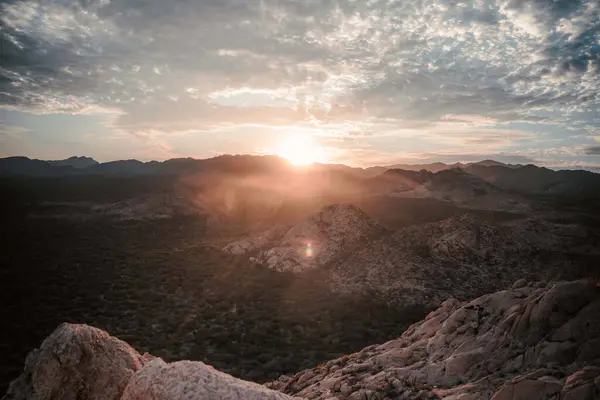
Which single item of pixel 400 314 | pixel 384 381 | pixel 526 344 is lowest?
pixel 400 314

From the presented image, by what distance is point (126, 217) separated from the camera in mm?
49750

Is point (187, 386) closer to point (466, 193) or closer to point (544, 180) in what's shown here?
point (466, 193)

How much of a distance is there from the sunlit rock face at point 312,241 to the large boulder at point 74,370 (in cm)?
2149

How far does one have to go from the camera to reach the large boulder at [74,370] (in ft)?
22.1

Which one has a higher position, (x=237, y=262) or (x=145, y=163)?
(x=145, y=163)

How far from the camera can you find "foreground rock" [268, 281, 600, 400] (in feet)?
22.0

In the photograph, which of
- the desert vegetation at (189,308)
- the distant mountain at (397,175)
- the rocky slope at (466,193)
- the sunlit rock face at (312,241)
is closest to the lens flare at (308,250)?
the sunlit rock face at (312,241)

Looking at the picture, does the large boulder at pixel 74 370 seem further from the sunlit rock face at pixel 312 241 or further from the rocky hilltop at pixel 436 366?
the sunlit rock face at pixel 312 241

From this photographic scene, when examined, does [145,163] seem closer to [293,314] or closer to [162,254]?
[162,254]

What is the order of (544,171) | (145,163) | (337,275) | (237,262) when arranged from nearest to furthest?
(337,275) < (237,262) < (544,171) < (145,163)

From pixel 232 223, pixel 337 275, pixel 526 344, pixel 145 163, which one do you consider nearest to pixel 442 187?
pixel 232 223

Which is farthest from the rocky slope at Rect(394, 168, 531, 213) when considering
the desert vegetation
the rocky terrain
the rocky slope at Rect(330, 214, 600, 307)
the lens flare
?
the desert vegetation

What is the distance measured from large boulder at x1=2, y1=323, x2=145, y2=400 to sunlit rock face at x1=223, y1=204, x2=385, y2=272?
70.5 feet

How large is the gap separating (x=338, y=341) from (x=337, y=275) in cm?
969
